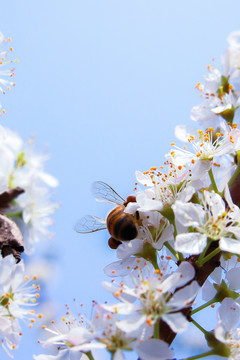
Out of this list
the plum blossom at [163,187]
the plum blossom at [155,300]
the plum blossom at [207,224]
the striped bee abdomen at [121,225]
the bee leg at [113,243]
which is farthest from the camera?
the bee leg at [113,243]

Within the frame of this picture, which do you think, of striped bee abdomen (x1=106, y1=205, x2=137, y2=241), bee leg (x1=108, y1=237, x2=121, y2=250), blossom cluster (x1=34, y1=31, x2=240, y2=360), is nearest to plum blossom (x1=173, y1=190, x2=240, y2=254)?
blossom cluster (x1=34, y1=31, x2=240, y2=360)

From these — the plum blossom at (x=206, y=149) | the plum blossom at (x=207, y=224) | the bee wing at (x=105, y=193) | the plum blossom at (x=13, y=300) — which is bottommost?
the plum blossom at (x=13, y=300)

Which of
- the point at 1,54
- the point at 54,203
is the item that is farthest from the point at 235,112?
the point at 1,54

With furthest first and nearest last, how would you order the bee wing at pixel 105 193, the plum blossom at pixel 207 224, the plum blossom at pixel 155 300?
the bee wing at pixel 105 193
the plum blossom at pixel 207 224
the plum blossom at pixel 155 300

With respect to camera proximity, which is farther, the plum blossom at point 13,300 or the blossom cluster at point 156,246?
the plum blossom at point 13,300

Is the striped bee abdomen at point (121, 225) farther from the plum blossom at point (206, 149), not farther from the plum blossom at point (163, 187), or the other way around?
the plum blossom at point (206, 149)

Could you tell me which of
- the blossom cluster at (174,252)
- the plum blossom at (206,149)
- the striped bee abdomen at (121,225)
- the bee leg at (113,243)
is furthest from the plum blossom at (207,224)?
the bee leg at (113,243)

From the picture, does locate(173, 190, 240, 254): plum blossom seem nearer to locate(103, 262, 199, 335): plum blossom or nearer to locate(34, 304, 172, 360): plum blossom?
locate(103, 262, 199, 335): plum blossom
